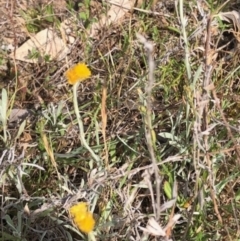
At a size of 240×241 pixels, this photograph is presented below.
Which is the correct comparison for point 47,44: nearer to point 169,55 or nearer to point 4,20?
point 4,20

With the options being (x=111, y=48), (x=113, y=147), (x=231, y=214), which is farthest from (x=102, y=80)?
(x=231, y=214)

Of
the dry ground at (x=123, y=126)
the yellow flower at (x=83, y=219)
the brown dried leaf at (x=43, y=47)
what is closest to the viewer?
the yellow flower at (x=83, y=219)

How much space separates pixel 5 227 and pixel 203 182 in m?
0.56

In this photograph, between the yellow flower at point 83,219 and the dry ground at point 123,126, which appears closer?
the yellow flower at point 83,219

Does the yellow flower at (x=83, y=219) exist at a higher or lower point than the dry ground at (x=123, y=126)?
higher

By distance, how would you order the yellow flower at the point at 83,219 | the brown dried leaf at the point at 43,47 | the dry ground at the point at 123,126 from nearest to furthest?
the yellow flower at the point at 83,219, the dry ground at the point at 123,126, the brown dried leaf at the point at 43,47

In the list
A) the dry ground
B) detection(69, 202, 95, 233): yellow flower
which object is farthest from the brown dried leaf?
detection(69, 202, 95, 233): yellow flower

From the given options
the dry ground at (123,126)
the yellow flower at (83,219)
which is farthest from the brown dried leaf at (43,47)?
the yellow flower at (83,219)

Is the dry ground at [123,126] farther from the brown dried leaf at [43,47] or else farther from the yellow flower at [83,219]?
the yellow flower at [83,219]

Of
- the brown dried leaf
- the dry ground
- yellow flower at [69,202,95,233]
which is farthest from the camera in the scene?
the brown dried leaf

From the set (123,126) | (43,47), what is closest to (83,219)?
(123,126)

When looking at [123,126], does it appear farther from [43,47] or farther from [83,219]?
[83,219]

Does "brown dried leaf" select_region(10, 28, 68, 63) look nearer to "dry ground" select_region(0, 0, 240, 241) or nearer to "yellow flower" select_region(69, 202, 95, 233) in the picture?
"dry ground" select_region(0, 0, 240, 241)

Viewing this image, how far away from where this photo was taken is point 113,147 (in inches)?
74.4
